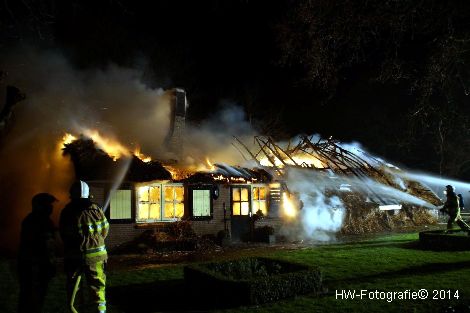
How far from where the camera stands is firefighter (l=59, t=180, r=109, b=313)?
222 inches

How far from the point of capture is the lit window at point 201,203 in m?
15.4

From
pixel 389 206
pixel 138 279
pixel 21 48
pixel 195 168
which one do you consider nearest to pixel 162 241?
pixel 195 168

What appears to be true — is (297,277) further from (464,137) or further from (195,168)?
(464,137)

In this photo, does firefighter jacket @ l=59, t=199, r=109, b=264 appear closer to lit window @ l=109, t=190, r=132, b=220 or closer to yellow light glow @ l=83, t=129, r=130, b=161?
lit window @ l=109, t=190, r=132, b=220

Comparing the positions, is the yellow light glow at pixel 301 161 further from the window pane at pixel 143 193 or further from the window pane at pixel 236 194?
the window pane at pixel 143 193

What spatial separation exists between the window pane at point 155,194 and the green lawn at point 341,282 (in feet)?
14.0

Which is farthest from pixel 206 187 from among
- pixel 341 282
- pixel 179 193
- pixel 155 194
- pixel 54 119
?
pixel 341 282

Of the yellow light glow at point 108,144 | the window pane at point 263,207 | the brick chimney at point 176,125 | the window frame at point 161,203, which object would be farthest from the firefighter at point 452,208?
the yellow light glow at point 108,144

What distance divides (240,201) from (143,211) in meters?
4.28

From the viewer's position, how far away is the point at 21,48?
15.5 m

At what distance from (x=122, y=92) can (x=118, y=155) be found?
482cm

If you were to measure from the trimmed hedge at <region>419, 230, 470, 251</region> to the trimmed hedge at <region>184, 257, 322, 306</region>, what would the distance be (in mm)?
6965

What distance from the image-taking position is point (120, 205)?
45.8 feet

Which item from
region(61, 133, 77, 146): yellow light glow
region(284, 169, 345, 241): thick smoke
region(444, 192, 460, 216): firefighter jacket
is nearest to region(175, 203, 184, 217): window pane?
region(61, 133, 77, 146): yellow light glow
